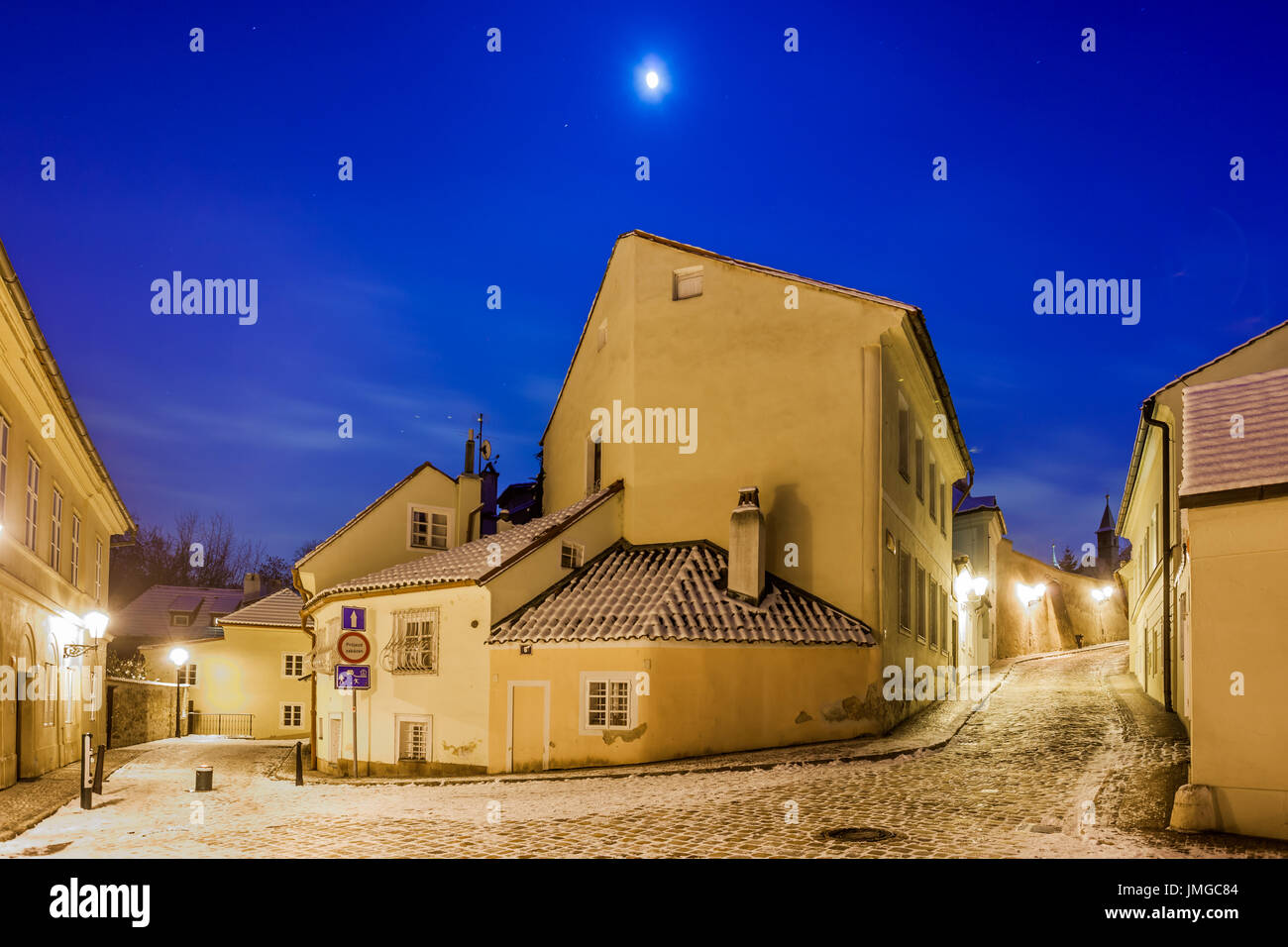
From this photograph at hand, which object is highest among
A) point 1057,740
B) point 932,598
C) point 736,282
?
point 736,282

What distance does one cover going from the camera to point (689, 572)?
20.6 metres

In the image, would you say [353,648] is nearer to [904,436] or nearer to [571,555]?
[571,555]

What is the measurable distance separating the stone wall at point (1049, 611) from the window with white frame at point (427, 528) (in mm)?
29260

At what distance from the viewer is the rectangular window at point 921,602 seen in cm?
2586

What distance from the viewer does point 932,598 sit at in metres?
28.6

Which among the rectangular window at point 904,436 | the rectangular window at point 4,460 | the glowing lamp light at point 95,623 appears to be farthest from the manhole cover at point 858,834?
the glowing lamp light at point 95,623

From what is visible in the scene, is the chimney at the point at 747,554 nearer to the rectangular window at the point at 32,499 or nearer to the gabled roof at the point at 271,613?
the rectangular window at the point at 32,499

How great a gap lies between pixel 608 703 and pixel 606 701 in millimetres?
66

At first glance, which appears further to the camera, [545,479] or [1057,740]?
[545,479]

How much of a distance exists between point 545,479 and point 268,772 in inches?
457

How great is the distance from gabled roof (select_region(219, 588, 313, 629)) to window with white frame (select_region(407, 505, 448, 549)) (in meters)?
14.7

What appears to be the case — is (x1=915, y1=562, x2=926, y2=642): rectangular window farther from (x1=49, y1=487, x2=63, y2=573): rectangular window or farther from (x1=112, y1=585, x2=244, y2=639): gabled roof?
(x1=112, y1=585, x2=244, y2=639): gabled roof

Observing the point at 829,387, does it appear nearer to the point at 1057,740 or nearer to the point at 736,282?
the point at 736,282
